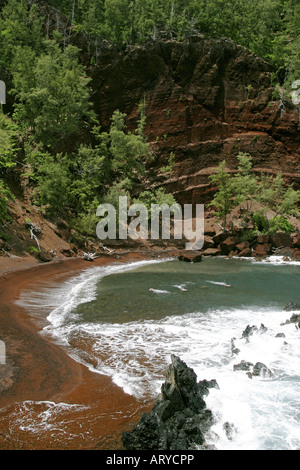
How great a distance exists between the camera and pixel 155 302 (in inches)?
587

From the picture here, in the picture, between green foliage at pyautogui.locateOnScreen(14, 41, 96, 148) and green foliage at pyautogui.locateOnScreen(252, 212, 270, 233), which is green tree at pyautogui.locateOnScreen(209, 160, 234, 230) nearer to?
green foliage at pyautogui.locateOnScreen(252, 212, 270, 233)

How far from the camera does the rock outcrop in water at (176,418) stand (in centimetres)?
485

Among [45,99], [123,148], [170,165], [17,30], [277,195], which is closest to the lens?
[45,99]

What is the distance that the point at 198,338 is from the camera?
33.2ft

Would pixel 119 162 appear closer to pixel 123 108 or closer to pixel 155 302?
pixel 123 108

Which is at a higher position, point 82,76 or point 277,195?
point 82,76

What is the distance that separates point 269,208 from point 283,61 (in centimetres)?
3136

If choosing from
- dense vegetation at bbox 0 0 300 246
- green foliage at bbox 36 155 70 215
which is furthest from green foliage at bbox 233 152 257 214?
green foliage at bbox 36 155 70 215

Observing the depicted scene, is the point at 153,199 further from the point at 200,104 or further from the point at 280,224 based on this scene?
the point at 200,104

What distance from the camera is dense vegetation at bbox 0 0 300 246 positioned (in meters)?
30.4

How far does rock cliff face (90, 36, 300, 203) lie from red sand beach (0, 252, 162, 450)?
40.9 m

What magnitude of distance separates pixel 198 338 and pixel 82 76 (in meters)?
47.1

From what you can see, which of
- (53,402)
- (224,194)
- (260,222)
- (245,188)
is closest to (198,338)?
(53,402)

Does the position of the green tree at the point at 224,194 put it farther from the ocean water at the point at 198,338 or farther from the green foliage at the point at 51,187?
the ocean water at the point at 198,338
